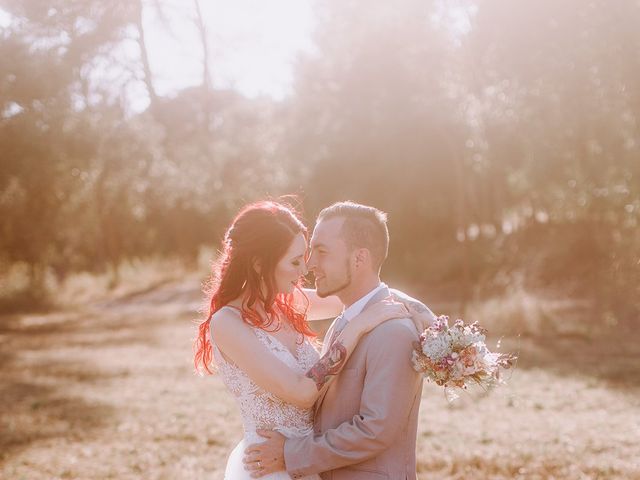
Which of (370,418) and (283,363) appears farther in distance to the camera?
(283,363)

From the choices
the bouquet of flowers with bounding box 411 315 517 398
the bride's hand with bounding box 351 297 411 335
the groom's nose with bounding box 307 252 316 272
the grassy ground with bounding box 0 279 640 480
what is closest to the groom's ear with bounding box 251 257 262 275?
the groom's nose with bounding box 307 252 316 272

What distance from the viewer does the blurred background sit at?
10.6 metres

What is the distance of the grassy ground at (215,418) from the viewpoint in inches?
334

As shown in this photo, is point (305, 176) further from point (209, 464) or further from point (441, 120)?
point (209, 464)

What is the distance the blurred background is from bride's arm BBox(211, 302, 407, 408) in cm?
97

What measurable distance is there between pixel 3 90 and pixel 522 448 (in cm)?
1111

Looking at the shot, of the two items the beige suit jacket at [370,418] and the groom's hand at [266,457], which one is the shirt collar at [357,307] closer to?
the beige suit jacket at [370,418]

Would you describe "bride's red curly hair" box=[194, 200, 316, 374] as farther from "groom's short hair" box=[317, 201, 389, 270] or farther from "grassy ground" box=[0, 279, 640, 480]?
"grassy ground" box=[0, 279, 640, 480]

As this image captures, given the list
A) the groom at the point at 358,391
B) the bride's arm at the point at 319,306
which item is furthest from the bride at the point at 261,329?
the bride's arm at the point at 319,306

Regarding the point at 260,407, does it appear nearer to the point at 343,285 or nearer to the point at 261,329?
the point at 261,329

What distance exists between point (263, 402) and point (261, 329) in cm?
35

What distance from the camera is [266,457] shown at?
12.2ft

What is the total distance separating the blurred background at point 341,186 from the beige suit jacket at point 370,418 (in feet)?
3.79

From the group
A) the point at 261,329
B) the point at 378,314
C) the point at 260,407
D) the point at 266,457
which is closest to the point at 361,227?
the point at 378,314
